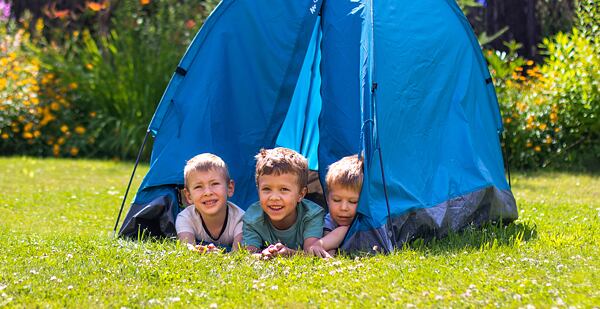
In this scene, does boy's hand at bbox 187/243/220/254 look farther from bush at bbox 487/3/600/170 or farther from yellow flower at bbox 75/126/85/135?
yellow flower at bbox 75/126/85/135

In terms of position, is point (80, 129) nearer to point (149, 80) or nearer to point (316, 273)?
point (149, 80)

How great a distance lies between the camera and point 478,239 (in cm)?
475

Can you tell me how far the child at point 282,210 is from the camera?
183 inches

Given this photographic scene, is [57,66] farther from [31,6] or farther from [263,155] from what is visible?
[263,155]

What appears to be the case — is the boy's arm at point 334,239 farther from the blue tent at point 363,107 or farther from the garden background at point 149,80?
the garden background at point 149,80

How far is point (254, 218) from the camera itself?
4770mm

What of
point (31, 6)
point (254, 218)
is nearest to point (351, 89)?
point (254, 218)

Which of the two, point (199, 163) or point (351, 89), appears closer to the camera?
point (199, 163)

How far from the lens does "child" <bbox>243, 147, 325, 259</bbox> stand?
4.66 m

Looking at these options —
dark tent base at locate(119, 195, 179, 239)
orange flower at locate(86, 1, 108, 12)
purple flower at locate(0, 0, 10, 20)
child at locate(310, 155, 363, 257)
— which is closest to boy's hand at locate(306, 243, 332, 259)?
child at locate(310, 155, 363, 257)

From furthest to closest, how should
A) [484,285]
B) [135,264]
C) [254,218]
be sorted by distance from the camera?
[254,218]
[135,264]
[484,285]

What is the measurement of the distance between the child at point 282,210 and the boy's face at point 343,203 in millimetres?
81

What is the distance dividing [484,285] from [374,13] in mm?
1850

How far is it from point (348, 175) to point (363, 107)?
384 millimetres
